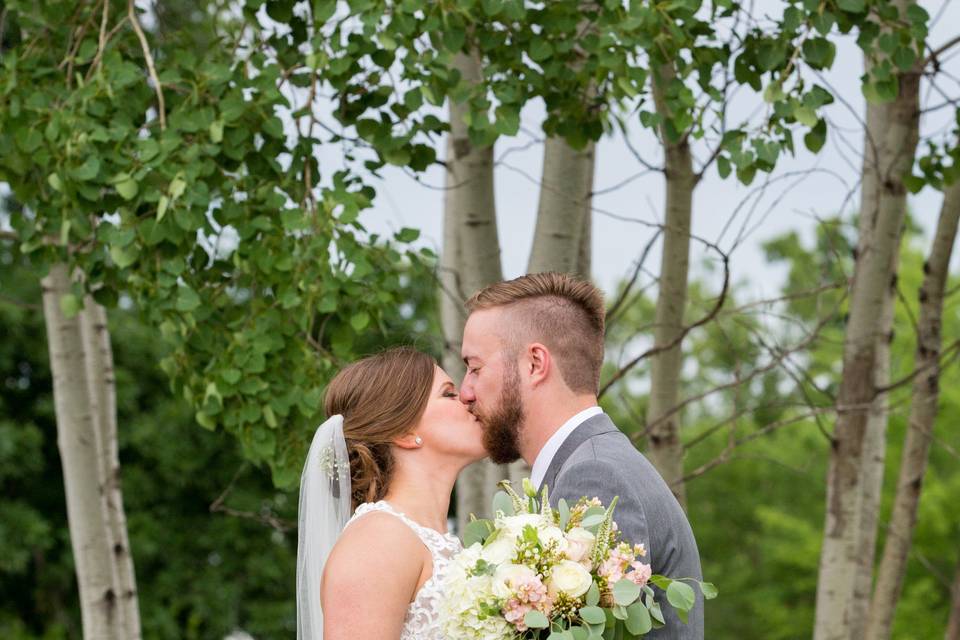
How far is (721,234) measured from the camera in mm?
5051

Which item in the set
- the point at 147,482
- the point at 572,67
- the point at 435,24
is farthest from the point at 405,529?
the point at 147,482

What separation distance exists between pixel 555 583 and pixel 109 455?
464cm

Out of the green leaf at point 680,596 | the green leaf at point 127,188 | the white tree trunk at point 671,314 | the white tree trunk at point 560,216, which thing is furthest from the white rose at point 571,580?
the white tree trunk at point 671,314

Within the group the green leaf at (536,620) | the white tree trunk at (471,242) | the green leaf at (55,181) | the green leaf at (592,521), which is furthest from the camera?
the white tree trunk at (471,242)

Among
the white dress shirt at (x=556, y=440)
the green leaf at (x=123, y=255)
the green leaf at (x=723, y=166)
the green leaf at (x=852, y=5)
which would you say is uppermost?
the green leaf at (x=852, y=5)

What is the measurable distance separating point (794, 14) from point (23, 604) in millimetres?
17401

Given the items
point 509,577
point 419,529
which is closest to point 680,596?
point 509,577

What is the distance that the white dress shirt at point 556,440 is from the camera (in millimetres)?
3326

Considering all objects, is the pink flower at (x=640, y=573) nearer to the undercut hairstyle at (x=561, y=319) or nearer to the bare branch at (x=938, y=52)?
the undercut hairstyle at (x=561, y=319)

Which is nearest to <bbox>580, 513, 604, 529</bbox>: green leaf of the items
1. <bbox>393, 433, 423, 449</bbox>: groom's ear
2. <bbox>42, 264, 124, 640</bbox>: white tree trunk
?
<bbox>393, 433, 423, 449</bbox>: groom's ear

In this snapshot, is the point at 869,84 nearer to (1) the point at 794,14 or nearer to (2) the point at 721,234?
(1) the point at 794,14

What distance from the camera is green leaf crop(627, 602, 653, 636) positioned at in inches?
114

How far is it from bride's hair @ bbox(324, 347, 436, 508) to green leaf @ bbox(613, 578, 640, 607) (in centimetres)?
93

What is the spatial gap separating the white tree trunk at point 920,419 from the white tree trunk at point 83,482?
381cm
